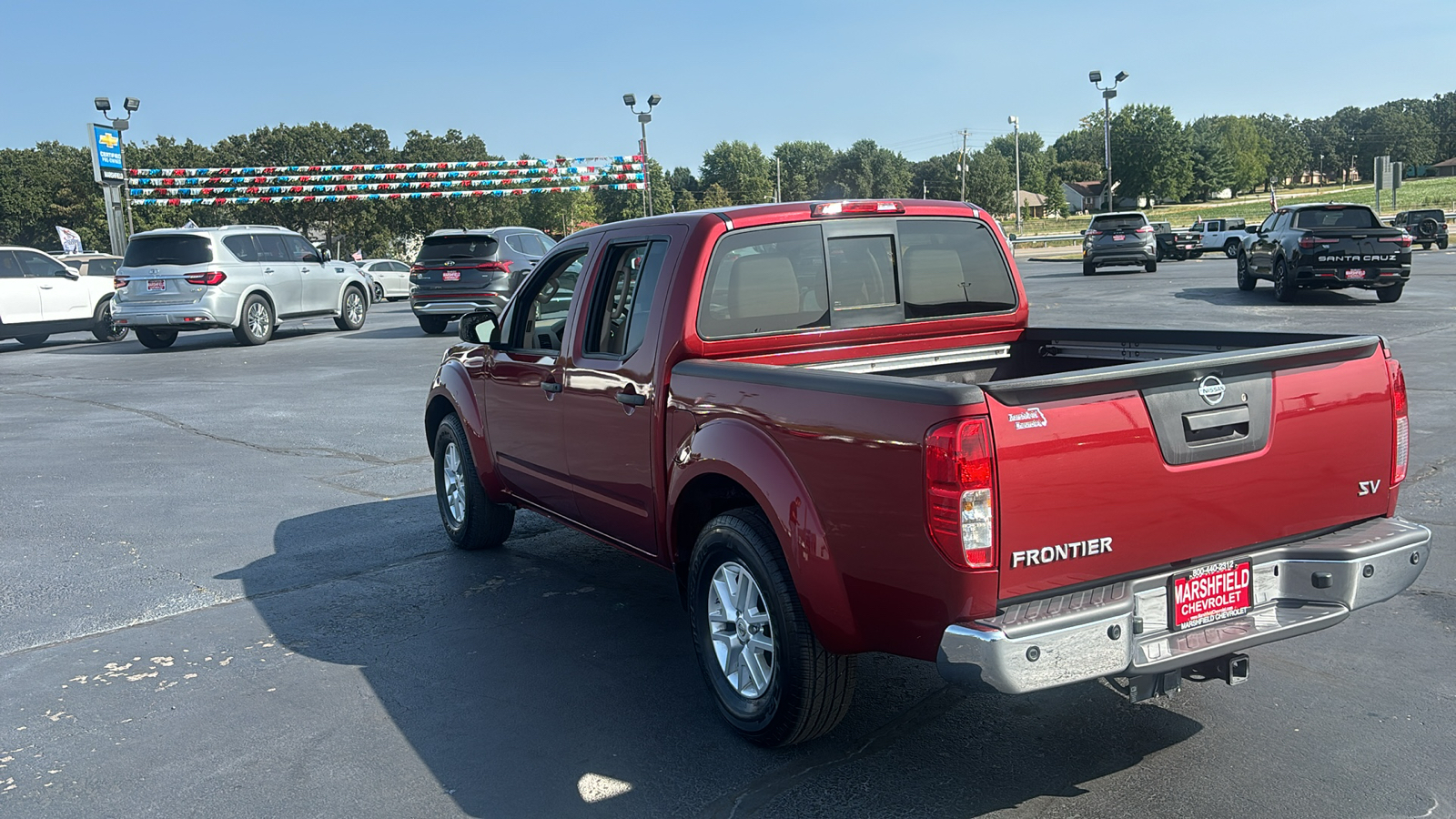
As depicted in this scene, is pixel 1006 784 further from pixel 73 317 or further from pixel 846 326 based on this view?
pixel 73 317

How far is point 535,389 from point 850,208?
69.4 inches

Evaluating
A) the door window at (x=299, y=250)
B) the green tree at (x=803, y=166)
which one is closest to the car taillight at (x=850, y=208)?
the door window at (x=299, y=250)

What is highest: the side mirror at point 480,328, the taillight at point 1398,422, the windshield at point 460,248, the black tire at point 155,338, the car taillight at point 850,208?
the windshield at point 460,248

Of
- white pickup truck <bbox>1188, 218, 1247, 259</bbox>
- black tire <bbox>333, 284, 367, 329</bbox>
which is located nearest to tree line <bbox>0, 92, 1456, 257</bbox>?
black tire <bbox>333, 284, 367, 329</bbox>

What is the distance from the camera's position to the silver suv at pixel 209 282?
1905 cm

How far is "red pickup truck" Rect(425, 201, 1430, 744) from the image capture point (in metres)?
3.21

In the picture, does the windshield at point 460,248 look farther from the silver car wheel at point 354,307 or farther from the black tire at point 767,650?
the black tire at point 767,650

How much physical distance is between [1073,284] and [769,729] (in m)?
25.6

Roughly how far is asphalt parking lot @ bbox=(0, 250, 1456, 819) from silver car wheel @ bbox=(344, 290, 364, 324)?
14.8m

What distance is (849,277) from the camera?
492 centimetres

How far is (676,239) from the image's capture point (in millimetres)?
4746

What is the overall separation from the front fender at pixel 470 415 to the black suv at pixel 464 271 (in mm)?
13690

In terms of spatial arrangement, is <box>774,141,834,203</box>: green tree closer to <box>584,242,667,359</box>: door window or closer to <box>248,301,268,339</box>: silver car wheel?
<box>248,301,268,339</box>: silver car wheel

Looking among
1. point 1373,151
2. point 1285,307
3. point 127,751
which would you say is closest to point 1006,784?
point 127,751
